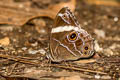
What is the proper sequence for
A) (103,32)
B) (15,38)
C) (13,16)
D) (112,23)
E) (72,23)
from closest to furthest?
(72,23), (15,38), (13,16), (103,32), (112,23)

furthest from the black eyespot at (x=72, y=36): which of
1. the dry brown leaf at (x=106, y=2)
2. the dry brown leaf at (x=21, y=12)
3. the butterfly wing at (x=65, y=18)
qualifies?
the dry brown leaf at (x=106, y=2)

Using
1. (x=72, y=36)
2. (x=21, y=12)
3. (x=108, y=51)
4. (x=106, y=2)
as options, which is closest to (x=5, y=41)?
(x=21, y=12)

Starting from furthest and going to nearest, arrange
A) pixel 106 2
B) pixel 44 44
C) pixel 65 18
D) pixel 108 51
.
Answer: pixel 106 2 < pixel 44 44 < pixel 108 51 < pixel 65 18

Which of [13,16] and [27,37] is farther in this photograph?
[13,16]

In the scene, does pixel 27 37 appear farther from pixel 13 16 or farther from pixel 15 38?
pixel 13 16

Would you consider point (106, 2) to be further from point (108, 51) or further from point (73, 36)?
point (73, 36)

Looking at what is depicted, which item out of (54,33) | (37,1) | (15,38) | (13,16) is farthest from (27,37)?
(37,1)

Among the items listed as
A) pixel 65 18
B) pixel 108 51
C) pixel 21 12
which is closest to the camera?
pixel 65 18

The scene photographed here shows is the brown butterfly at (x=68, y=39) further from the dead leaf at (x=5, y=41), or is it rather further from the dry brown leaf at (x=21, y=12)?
the dry brown leaf at (x=21, y=12)
